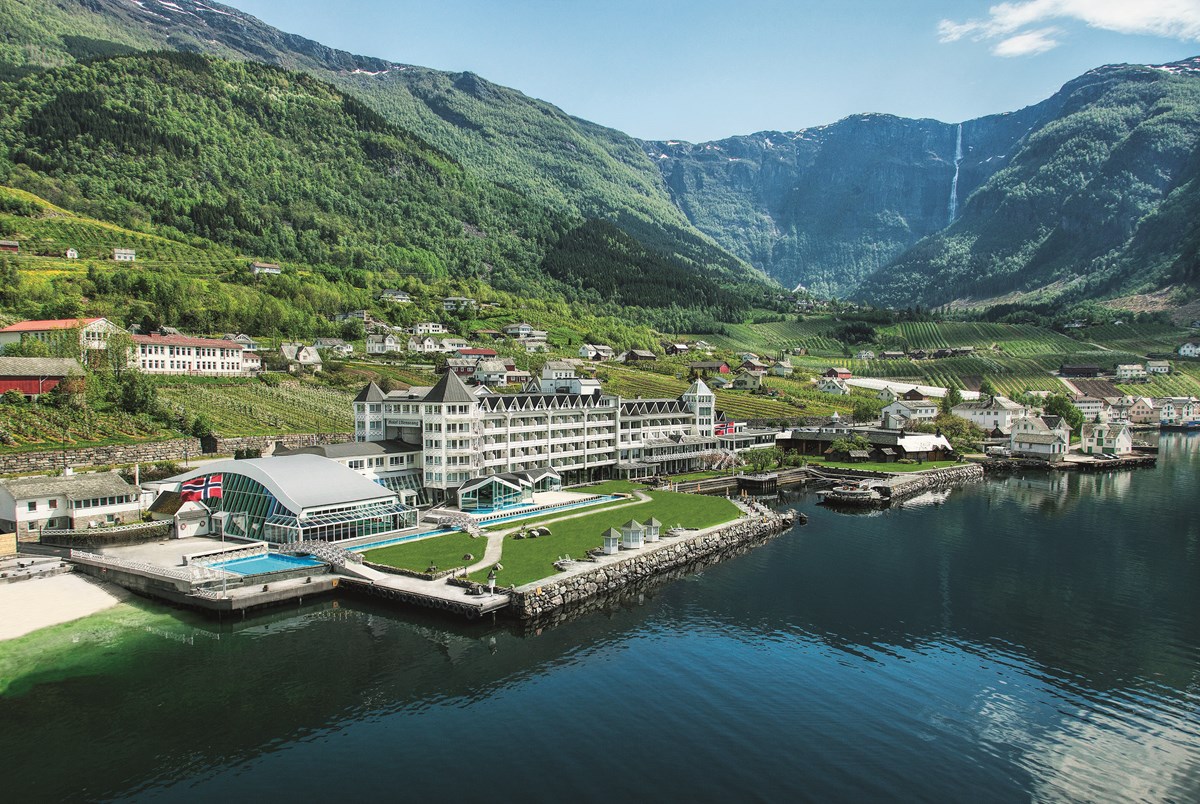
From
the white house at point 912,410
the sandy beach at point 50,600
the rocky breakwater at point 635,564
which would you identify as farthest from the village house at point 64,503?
the white house at point 912,410

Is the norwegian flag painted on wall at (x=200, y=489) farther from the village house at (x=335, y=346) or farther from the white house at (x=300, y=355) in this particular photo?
the village house at (x=335, y=346)

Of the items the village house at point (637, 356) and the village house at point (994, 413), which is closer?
the village house at point (994, 413)

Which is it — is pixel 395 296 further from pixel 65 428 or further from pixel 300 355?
pixel 65 428

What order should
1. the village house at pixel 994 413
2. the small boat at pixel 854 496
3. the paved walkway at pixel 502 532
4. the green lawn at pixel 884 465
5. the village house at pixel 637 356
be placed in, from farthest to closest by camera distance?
the village house at pixel 637 356 < the village house at pixel 994 413 < the green lawn at pixel 884 465 < the small boat at pixel 854 496 < the paved walkway at pixel 502 532

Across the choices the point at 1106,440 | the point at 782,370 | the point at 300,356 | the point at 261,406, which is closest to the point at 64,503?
the point at 261,406

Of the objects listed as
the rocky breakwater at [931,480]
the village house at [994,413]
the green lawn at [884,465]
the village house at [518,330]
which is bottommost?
the rocky breakwater at [931,480]

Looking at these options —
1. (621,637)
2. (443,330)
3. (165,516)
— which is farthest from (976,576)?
(443,330)

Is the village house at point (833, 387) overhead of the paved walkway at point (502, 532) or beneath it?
overhead

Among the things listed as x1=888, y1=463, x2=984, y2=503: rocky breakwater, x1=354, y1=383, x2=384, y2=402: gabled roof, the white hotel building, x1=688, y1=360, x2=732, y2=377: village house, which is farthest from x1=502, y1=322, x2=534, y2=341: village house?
x1=354, y1=383, x2=384, y2=402: gabled roof
